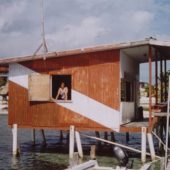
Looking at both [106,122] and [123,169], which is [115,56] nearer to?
[106,122]

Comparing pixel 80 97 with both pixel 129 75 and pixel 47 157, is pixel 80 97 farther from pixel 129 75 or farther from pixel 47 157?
pixel 129 75

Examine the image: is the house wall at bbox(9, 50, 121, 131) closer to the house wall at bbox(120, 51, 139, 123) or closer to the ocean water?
the house wall at bbox(120, 51, 139, 123)

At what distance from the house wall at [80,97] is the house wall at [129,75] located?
3.21ft

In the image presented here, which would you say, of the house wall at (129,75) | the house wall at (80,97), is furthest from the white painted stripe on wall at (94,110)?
the house wall at (129,75)

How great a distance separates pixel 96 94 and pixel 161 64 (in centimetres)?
602

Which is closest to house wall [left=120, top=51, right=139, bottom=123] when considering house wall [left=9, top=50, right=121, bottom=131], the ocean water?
house wall [left=9, top=50, right=121, bottom=131]

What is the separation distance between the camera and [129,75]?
26703 mm

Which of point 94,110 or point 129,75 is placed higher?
point 129,75

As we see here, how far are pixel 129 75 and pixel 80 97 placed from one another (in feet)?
13.7

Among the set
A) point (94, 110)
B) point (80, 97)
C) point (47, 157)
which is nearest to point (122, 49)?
point (80, 97)

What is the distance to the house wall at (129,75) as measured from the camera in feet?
80.0

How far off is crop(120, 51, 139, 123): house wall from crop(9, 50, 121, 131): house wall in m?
0.98

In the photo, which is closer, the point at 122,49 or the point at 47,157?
the point at 122,49

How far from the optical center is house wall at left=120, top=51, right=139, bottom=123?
24391 millimetres
